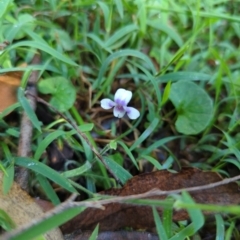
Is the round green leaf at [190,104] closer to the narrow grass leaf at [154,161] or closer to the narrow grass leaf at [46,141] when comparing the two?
the narrow grass leaf at [154,161]

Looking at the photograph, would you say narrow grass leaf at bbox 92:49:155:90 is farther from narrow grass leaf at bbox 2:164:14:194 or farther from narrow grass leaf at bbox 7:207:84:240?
narrow grass leaf at bbox 7:207:84:240

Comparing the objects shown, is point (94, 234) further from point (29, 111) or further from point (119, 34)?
point (119, 34)

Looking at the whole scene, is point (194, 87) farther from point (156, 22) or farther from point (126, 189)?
point (126, 189)

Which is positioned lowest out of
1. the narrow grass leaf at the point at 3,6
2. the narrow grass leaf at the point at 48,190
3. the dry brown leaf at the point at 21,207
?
the narrow grass leaf at the point at 48,190

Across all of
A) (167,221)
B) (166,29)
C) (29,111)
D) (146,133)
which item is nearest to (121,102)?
(146,133)

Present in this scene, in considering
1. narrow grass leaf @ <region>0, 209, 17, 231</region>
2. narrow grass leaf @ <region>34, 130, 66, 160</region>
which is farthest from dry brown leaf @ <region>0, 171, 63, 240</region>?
narrow grass leaf @ <region>34, 130, 66, 160</region>

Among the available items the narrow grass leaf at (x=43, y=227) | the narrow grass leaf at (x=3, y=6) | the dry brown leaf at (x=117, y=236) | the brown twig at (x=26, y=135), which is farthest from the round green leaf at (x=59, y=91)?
the narrow grass leaf at (x=43, y=227)

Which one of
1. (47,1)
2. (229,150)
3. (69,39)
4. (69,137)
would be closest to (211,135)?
(229,150)
